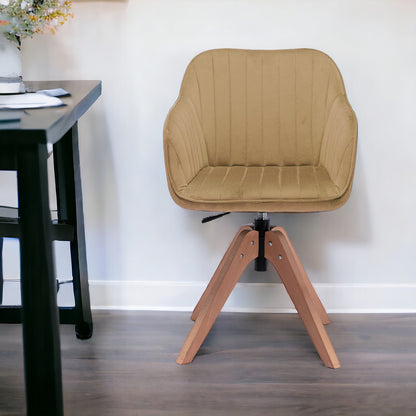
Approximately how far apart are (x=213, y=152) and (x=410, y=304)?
93cm

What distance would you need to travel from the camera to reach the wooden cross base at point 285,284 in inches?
71.9

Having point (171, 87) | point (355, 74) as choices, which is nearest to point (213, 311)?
point (171, 87)

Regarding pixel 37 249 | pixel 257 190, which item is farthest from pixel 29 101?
pixel 257 190

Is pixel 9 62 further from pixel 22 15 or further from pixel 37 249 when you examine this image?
pixel 37 249

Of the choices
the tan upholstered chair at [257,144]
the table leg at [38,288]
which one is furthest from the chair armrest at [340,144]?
the table leg at [38,288]

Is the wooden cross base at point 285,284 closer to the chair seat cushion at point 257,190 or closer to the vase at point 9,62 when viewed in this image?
the chair seat cushion at point 257,190

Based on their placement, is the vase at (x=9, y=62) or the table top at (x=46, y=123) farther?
the vase at (x=9, y=62)

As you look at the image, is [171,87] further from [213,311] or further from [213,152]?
[213,311]

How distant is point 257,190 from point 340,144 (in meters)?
0.28

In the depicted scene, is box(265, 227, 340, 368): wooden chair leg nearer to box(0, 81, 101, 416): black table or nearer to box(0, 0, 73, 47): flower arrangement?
box(0, 81, 101, 416): black table

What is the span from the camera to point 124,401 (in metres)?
1.65

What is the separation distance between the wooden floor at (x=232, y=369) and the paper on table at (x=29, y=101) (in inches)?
31.6

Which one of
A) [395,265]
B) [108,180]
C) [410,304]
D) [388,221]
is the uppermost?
[108,180]

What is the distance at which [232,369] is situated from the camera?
71.2 inches
